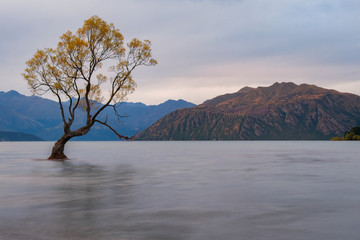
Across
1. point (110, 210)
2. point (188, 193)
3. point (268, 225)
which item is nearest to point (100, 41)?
point (188, 193)

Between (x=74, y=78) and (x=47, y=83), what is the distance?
4317 millimetres

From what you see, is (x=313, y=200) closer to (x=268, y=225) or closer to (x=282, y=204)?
(x=282, y=204)

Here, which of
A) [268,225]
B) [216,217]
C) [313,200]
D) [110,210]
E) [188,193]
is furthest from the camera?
[188,193]

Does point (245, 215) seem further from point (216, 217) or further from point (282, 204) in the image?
point (282, 204)

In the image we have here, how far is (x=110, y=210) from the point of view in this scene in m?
17.4

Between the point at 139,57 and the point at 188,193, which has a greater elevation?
the point at 139,57

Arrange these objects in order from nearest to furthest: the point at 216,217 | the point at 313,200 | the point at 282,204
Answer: the point at 216,217
the point at 282,204
the point at 313,200

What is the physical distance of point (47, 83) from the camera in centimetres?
6125

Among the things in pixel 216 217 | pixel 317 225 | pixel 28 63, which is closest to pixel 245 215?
pixel 216 217

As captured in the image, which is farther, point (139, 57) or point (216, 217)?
point (139, 57)

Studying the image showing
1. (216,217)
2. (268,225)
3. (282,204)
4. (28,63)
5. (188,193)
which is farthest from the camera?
(28,63)

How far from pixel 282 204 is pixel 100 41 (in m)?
48.3

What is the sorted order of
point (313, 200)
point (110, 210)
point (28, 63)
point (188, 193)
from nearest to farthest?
point (110, 210) < point (313, 200) < point (188, 193) < point (28, 63)

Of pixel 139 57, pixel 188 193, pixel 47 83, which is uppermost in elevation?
pixel 139 57
